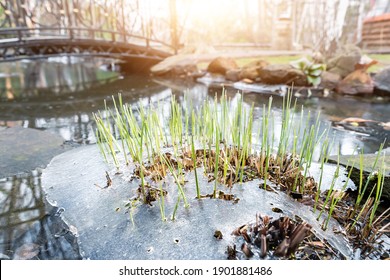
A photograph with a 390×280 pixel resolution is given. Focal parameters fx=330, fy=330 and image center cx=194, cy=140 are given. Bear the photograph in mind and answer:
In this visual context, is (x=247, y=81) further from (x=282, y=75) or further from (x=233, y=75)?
(x=282, y=75)

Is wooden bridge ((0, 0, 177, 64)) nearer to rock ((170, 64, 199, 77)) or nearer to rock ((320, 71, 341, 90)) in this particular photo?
rock ((170, 64, 199, 77))

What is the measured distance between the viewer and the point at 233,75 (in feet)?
27.0

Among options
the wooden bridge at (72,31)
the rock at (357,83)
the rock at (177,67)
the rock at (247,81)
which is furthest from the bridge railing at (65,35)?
the rock at (357,83)

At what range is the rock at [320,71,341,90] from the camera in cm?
680

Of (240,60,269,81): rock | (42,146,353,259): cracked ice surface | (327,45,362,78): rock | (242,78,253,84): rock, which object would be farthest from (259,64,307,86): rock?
(42,146,353,259): cracked ice surface

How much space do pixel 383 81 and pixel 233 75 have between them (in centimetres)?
335

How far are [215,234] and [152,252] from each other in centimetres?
32

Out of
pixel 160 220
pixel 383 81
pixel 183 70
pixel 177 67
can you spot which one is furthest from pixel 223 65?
pixel 160 220

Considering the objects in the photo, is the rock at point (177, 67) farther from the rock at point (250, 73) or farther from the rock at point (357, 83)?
the rock at point (357, 83)

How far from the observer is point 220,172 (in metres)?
2.21

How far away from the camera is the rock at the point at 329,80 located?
268 inches

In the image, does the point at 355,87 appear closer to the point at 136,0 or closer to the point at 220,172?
the point at 220,172

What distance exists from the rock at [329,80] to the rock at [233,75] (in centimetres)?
202
